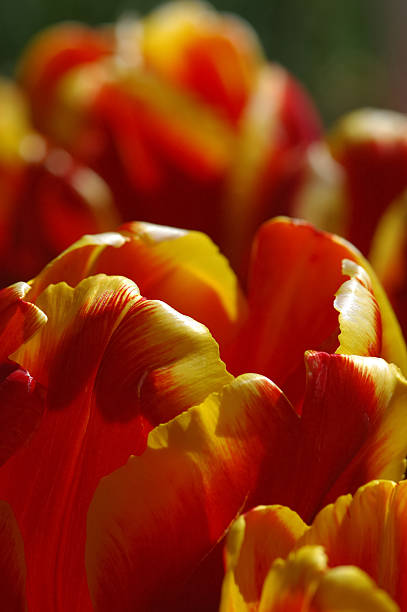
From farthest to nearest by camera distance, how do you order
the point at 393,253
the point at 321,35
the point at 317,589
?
1. the point at 321,35
2. the point at 393,253
3. the point at 317,589

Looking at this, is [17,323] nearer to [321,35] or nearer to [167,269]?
[167,269]

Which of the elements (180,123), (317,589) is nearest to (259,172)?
(180,123)

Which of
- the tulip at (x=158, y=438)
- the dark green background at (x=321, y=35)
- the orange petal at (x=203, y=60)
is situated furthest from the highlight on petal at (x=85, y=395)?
the dark green background at (x=321, y=35)

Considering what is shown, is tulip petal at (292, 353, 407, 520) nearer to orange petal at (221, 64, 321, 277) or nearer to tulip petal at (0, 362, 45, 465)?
tulip petal at (0, 362, 45, 465)

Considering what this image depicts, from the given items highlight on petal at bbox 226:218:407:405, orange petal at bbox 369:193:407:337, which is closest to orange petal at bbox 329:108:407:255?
orange petal at bbox 369:193:407:337

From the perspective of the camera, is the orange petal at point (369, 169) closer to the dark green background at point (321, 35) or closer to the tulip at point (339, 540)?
the tulip at point (339, 540)

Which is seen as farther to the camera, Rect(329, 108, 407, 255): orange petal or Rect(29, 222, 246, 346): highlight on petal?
Rect(329, 108, 407, 255): orange petal

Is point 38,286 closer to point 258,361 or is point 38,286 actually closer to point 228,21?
point 258,361
